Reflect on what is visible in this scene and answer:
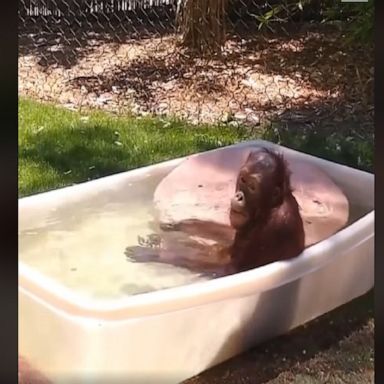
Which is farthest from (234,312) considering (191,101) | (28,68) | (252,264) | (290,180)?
(28,68)

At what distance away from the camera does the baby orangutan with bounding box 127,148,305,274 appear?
1414 mm

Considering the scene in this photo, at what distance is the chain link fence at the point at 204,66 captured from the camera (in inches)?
56.3

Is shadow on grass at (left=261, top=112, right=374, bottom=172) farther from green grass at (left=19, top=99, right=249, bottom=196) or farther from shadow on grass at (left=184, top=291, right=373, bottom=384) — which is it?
shadow on grass at (left=184, top=291, right=373, bottom=384)

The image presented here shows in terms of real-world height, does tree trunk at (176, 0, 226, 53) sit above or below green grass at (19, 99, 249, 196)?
above

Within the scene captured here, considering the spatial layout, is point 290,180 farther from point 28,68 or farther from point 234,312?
point 28,68

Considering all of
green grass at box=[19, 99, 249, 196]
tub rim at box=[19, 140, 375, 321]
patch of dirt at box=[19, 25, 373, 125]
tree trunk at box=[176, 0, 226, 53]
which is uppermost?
tree trunk at box=[176, 0, 226, 53]

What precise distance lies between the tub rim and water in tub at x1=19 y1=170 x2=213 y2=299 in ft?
0.05

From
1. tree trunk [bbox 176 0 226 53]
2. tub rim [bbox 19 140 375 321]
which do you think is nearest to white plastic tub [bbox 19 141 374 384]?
tub rim [bbox 19 140 375 321]

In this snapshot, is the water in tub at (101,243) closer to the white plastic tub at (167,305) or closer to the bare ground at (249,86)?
the white plastic tub at (167,305)

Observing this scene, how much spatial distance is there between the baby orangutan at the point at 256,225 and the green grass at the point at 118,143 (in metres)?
0.06

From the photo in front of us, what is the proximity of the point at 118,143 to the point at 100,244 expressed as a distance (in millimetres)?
183

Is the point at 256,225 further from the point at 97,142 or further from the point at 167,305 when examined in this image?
the point at 97,142

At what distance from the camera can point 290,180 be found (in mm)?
1445

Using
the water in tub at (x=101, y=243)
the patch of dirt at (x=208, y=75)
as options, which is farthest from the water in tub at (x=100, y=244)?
the patch of dirt at (x=208, y=75)
